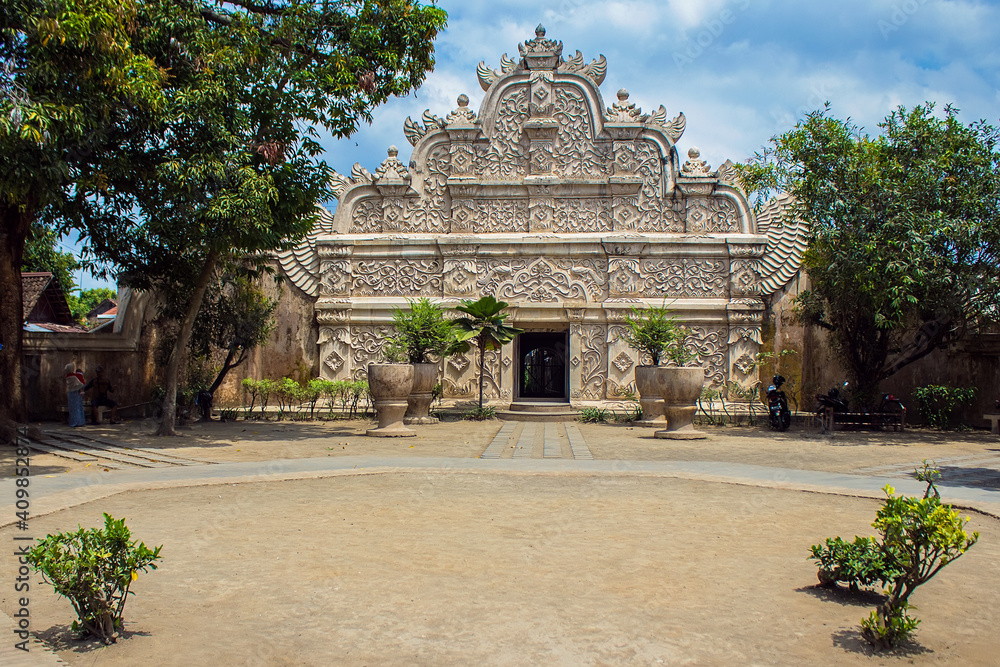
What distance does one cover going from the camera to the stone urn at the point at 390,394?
42.8ft

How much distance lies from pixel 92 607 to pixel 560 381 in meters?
22.8

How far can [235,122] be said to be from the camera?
37.2 feet

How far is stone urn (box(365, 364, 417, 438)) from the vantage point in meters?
13.0

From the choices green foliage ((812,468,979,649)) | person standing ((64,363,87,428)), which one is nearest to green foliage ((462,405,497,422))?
person standing ((64,363,87,428))

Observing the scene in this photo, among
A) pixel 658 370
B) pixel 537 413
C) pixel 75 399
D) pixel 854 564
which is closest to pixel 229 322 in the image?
pixel 75 399

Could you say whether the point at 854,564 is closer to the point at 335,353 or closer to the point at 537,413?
the point at 537,413

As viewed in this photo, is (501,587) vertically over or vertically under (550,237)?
under

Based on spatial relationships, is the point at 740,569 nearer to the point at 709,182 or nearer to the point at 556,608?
the point at 556,608

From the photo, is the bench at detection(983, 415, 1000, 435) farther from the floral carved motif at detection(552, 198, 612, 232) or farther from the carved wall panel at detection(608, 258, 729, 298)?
the floral carved motif at detection(552, 198, 612, 232)

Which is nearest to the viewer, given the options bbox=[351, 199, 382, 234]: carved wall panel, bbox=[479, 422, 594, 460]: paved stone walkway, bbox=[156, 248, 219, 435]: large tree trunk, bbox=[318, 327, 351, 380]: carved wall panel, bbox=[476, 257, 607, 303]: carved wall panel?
bbox=[479, 422, 594, 460]: paved stone walkway

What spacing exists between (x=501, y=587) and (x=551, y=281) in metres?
14.0

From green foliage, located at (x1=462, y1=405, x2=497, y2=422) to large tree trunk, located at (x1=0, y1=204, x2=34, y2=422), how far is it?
866 centimetres

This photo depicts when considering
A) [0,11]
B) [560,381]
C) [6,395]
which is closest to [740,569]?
[0,11]

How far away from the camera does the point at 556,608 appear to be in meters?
3.99
